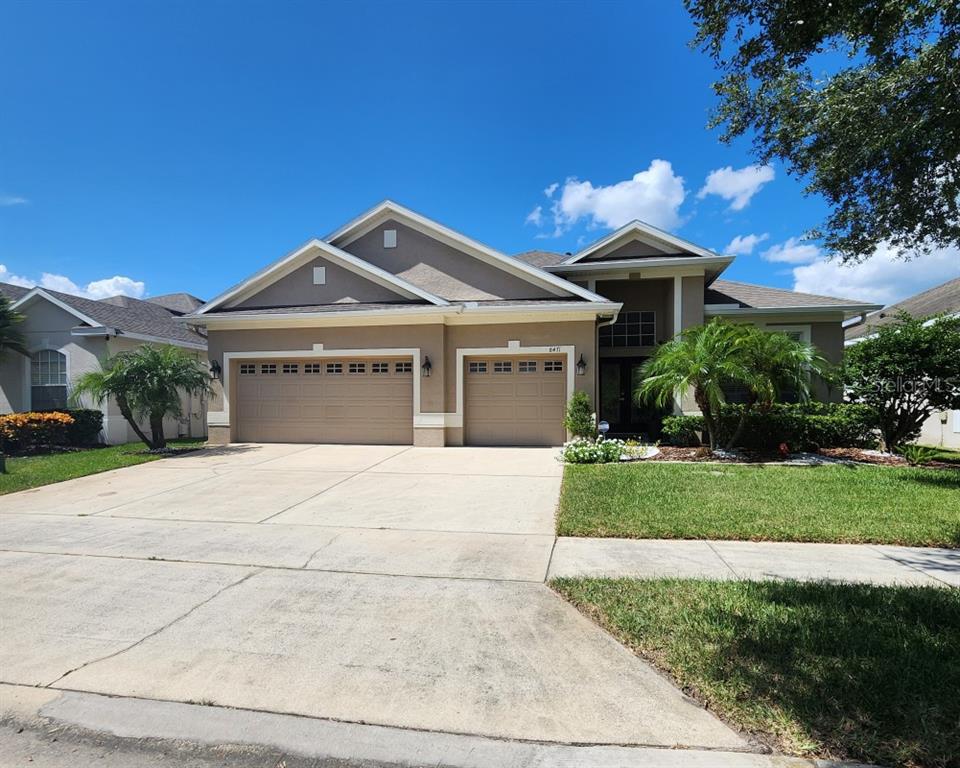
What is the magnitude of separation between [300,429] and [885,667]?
13496 mm

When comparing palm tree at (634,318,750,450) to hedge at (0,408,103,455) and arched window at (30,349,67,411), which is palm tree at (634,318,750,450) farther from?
arched window at (30,349,67,411)

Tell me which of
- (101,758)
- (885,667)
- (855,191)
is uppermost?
(855,191)

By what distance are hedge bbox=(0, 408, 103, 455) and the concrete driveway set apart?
7.91 meters

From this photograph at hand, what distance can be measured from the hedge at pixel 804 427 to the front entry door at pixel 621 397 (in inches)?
136

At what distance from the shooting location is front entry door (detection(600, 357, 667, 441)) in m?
15.8

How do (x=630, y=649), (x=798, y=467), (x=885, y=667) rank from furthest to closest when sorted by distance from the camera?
1. (x=798, y=467)
2. (x=630, y=649)
3. (x=885, y=667)

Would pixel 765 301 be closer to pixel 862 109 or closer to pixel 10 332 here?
pixel 862 109

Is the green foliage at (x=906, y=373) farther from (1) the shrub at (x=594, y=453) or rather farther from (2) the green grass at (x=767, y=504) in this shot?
(1) the shrub at (x=594, y=453)

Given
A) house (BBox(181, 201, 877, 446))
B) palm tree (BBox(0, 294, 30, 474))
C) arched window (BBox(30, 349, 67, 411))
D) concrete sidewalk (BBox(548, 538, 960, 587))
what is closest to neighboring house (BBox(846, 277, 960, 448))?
house (BBox(181, 201, 877, 446))

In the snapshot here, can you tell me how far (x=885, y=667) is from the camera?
10.1 ft

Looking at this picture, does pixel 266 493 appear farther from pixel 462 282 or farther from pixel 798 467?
pixel 798 467

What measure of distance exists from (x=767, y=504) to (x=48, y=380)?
769 inches

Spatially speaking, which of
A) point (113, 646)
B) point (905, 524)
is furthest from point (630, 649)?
point (905, 524)

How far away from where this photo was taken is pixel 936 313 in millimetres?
18562
